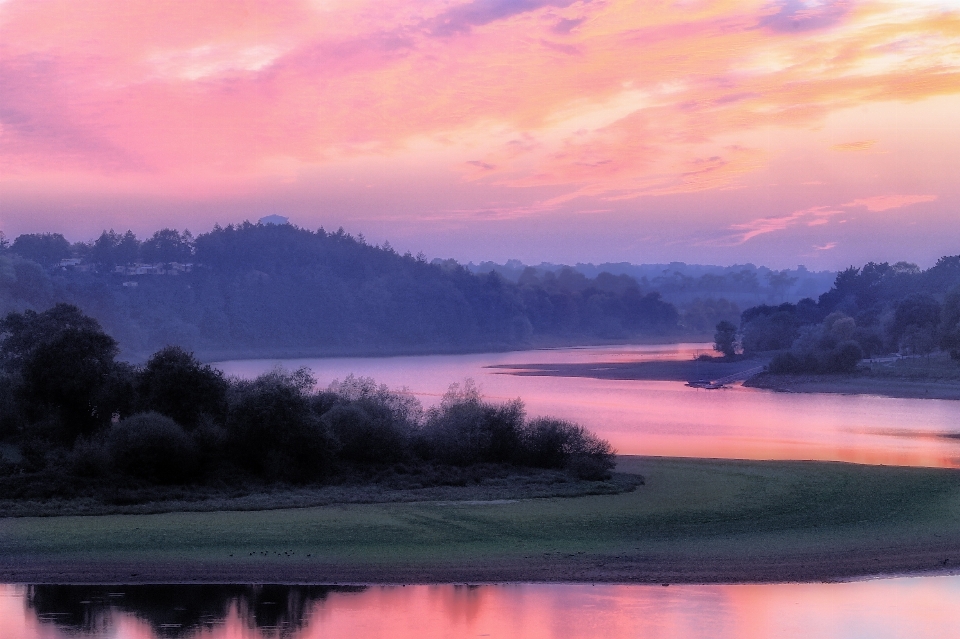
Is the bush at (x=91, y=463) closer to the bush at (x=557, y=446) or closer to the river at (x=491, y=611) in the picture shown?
the river at (x=491, y=611)

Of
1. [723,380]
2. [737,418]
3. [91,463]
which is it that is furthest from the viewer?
[723,380]

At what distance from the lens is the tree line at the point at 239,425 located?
915 inches

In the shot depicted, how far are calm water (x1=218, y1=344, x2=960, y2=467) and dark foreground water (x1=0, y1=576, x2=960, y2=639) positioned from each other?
1813 cm

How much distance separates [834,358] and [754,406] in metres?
22.9

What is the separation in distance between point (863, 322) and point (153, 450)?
89.4 m

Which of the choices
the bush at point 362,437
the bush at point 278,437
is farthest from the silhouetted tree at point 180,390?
the bush at point 362,437

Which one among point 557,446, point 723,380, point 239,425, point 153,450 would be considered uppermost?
point 239,425

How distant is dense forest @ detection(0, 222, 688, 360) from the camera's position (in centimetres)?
12094

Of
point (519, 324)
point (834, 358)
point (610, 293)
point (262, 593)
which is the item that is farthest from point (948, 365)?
point (610, 293)

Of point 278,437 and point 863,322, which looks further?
point 863,322

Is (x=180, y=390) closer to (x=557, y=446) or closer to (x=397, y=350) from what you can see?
(x=557, y=446)

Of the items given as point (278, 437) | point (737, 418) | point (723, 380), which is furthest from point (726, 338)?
point (278, 437)

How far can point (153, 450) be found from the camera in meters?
22.0

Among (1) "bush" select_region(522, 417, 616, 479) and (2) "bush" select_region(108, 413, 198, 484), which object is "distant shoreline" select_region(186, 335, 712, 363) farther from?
(2) "bush" select_region(108, 413, 198, 484)
